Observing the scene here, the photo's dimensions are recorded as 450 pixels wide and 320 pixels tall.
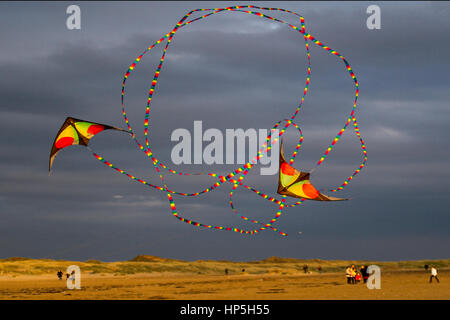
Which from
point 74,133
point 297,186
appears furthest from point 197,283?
point 74,133

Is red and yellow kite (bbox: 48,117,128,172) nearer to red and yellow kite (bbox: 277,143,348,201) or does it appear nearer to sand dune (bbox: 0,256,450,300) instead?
sand dune (bbox: 0,256,450,300)

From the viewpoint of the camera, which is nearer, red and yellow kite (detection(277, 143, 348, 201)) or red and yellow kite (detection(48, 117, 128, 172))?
red and yellow kite (detection(48, 117, 128, 172))

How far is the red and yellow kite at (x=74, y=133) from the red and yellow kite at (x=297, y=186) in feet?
34.0

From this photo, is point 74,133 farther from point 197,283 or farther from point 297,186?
point 197,283

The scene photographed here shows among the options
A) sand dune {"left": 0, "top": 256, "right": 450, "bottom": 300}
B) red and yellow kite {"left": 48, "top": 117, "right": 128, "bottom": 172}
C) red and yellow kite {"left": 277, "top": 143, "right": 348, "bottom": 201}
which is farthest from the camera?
red and yellow kite {"left": 277, "top": 143, "right": 348, "bottom": 201}

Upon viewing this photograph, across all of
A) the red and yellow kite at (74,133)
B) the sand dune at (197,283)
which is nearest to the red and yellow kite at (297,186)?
the sand dune at (197,283)

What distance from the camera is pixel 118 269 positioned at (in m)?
87.6

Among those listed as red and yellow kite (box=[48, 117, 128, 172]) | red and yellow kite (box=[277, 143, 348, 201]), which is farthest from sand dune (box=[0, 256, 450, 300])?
red and yellow kite (box=[48, 117, 128, 172])

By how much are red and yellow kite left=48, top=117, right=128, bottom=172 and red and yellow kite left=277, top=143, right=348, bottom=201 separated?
1037 cm

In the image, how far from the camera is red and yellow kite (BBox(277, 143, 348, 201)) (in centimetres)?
3584
